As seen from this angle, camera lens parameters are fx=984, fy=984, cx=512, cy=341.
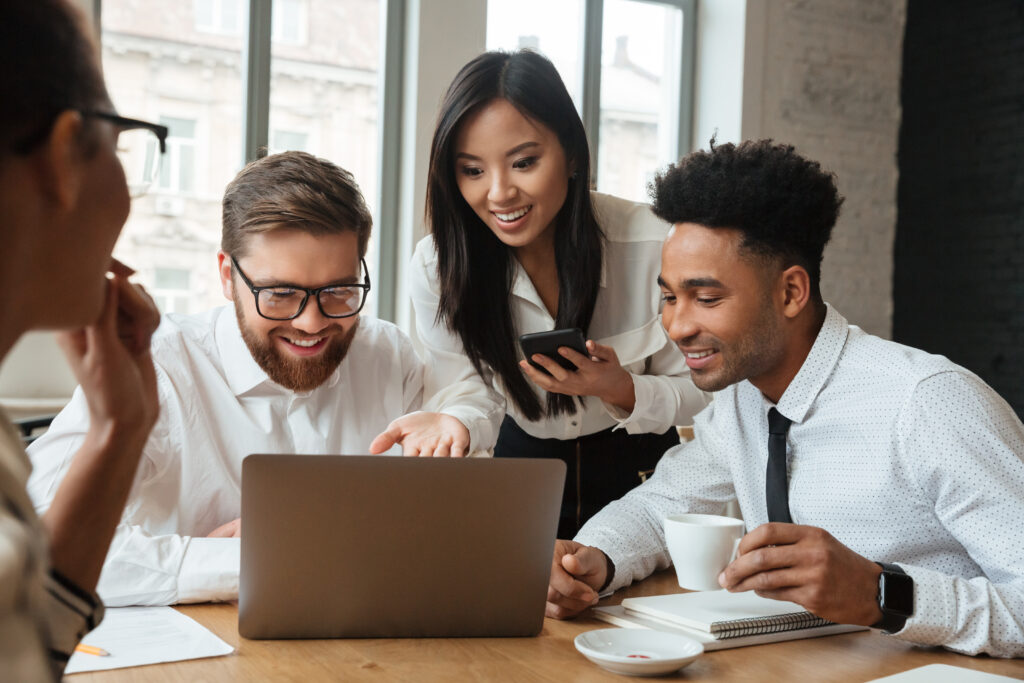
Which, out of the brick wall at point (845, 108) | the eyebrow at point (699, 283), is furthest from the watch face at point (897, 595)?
the brick wall at point (845, 108)

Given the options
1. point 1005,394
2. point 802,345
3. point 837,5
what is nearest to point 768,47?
point 837,5

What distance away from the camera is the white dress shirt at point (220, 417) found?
1871 mm

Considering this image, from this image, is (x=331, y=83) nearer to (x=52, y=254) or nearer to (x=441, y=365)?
(x=441, y=365)

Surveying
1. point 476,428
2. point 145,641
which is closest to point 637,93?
point 476,428

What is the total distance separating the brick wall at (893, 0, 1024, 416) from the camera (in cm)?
484

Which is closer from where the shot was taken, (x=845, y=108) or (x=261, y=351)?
(x=261, y=351)

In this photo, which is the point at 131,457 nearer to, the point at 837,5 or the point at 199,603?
the point at 199,603

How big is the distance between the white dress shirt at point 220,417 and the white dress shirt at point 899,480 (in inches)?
25.9

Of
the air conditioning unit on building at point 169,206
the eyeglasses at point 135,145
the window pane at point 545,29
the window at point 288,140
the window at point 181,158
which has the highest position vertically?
the window pane at point 545,29

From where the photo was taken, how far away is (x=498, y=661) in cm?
124

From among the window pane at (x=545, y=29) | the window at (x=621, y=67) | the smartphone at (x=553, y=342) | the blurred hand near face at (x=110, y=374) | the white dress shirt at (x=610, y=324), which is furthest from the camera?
the window at (x=621, y=67)

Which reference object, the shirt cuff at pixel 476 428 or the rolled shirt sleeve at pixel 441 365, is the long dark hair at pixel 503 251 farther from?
the shirt cuff at pixel 476 428

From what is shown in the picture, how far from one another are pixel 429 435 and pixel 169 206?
2864mm

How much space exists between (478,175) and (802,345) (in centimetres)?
87
